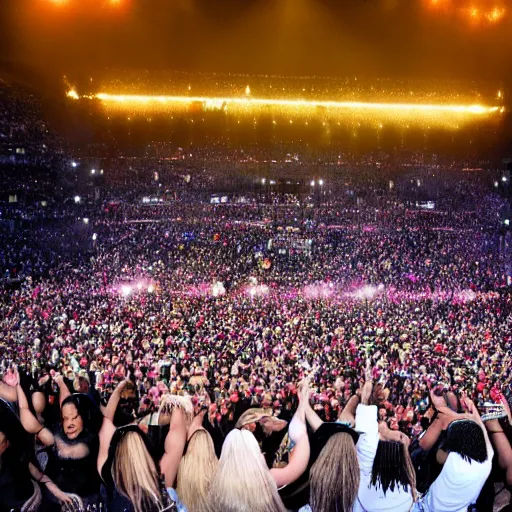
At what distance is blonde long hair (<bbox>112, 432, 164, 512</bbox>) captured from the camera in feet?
10.6

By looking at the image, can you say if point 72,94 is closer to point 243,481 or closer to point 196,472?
point 196,472

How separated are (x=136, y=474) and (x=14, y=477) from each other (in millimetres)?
956

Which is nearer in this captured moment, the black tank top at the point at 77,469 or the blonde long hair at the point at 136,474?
the blonde long hair at the point at 136,474

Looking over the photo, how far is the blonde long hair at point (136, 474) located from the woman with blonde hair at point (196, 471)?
220 millimetres

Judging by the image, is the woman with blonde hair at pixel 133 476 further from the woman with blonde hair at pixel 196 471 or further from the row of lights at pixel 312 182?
the row of lights at pixel 312 182

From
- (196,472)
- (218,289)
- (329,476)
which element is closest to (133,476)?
(196,472)

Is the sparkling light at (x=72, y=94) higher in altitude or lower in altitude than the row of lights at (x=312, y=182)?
higher

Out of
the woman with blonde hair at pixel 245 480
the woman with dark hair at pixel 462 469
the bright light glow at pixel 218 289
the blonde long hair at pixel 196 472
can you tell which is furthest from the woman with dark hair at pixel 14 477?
the woman with dark hair at pixel 462 469

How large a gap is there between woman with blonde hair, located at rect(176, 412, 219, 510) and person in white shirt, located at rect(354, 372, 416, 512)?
37.9 inches

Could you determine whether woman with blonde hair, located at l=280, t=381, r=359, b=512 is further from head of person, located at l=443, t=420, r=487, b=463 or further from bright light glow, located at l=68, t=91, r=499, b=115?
bright light glow, located at l=68, t=91, r=499, b=115

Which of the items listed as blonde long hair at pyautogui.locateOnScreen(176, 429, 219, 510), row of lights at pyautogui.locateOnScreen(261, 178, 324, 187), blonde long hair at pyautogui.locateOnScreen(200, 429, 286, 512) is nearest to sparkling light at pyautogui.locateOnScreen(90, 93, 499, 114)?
row of lights at pyautogui.locateOnScreen(261, 178, 324, 187)

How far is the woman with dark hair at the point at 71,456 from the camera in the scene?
3617mm

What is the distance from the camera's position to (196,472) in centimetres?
347

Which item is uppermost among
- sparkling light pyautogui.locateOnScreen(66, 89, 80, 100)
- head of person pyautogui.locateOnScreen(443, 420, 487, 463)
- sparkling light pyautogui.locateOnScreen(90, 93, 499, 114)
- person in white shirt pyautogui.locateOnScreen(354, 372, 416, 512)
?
sparkling light pyautogui.locateOnScreen(66, 89, 80, 100)
